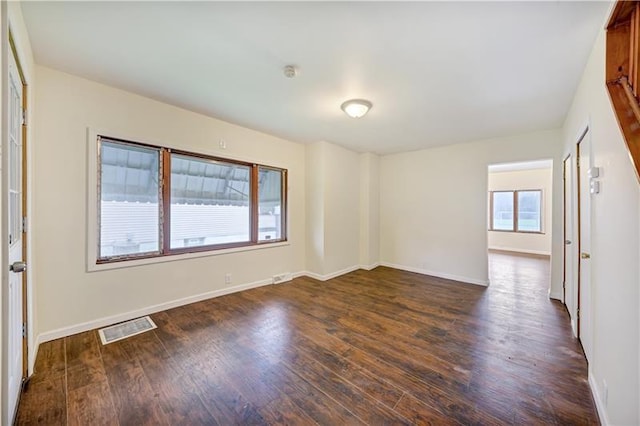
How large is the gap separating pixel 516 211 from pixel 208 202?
8664 mm

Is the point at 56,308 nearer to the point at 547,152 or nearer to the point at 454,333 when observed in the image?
the point at 454,333

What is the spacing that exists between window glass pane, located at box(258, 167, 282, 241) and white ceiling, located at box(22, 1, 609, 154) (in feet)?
4.36

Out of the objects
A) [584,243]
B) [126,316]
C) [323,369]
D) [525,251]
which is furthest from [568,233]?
[126,316]

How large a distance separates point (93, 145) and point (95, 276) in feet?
4.46

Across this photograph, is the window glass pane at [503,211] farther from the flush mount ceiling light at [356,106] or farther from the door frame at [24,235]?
the door frame at [24,235]

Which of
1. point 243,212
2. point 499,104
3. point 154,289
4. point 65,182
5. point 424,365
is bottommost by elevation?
point 424,365

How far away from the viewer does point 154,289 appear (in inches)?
119

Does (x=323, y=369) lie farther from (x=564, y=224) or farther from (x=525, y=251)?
(x=525, y=251)

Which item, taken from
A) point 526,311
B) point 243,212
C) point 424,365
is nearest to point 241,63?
point 243,212

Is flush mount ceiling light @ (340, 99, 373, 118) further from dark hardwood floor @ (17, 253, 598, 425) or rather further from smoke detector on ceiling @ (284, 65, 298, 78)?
dark hardwood floor @ (17, 253, 598, 425)

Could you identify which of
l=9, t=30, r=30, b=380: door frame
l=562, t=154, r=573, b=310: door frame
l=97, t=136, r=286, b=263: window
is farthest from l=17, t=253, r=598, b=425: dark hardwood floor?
l=97, t=136, r=286, b=263: window

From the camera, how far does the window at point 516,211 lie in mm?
7375

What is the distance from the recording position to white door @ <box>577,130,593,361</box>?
2.06 metres

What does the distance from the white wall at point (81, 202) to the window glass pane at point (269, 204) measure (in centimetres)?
100
